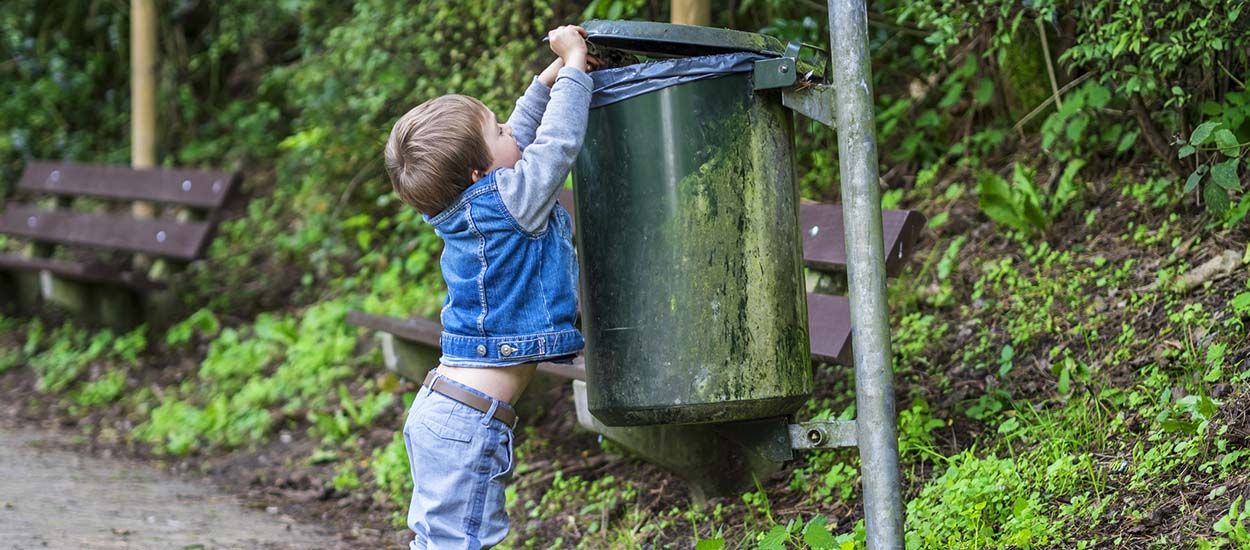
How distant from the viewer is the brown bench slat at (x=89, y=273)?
6.80 m

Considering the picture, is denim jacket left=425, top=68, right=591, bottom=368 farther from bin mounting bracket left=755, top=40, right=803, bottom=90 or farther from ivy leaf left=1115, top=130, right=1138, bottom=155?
ivy leaf left=1115, top=130, right=1138, bottom=155

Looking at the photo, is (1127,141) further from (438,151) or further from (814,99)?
(438,151)

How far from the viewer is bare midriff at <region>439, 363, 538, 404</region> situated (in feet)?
9.91

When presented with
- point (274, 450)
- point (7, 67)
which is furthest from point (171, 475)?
point (7, 67)

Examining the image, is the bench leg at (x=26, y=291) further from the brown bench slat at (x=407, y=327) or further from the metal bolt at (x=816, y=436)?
the metal bolt at (x=816, y=436)

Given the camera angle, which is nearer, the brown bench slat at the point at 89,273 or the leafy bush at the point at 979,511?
the leafy bush at the point at 979,511

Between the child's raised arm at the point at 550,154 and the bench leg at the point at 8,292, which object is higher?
the bench leg at the point at 8,292

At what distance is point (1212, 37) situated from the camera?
3.55 meters

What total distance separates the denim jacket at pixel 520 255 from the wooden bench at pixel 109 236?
13.0 ft

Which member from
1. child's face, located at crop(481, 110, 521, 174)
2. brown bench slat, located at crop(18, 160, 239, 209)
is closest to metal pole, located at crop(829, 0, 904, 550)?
child's face, located at crop(481, 110, 521, 174)

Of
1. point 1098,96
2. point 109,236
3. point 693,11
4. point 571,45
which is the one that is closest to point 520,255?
point 571,45

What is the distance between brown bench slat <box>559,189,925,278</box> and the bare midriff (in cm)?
76

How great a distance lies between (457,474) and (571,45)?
39.6 inches

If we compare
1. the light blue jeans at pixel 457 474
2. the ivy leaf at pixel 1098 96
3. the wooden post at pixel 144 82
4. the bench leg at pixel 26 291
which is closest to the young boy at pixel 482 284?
the light blue jeans at pixel 457 474
